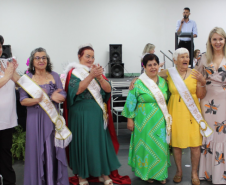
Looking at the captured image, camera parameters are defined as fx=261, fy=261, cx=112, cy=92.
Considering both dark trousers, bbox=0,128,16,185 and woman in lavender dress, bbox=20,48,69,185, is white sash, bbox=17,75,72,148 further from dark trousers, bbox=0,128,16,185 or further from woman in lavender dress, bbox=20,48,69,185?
dark trousers, bbox=0,128,16,185

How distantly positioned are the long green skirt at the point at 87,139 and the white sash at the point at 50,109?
20 centimetres

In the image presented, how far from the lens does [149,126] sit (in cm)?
271

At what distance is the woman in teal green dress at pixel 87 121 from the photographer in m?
2.65

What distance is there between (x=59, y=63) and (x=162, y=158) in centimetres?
600

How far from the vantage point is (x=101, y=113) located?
2729mm

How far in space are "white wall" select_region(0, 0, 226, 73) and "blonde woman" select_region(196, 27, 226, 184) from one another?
18.8 ft

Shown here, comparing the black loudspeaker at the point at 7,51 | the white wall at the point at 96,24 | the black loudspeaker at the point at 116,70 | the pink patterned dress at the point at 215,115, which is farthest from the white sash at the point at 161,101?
the black loudspeaker at the point at 7,51

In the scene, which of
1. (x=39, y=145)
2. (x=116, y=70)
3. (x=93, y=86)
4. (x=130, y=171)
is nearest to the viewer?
(x=39, y=145)

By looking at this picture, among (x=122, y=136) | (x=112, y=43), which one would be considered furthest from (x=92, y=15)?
(x=122, y=136)

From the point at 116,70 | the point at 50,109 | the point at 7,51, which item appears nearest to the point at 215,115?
the point at 50,109

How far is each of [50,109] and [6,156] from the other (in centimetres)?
62

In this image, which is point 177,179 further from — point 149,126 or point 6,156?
point 6,156

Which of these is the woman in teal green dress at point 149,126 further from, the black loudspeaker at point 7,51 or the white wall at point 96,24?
the black loudspeaker at point 7,51

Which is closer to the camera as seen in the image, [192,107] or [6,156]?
[6,156]
